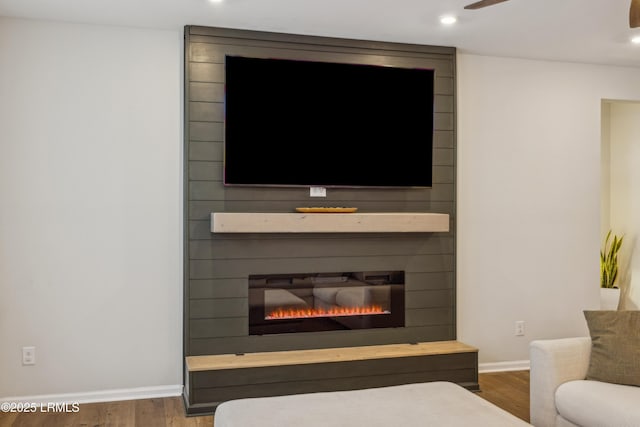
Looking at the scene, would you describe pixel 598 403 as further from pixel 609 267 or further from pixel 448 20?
pixel 609 267

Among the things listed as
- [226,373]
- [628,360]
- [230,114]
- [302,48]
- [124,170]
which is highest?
[302,48]

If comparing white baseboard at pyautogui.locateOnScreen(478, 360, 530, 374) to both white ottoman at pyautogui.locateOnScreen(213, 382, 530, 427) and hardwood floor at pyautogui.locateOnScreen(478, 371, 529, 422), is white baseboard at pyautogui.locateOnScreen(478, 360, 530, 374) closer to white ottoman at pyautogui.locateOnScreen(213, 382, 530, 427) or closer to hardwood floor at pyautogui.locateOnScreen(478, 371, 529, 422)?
hardwood floor at pyautogui.locateOnScreen(478, 371, 529, 422)

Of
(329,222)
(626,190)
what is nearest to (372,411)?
(329,222)

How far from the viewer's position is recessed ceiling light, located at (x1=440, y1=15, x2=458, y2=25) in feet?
13.7

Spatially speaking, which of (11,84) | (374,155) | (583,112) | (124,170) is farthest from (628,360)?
(11,84)

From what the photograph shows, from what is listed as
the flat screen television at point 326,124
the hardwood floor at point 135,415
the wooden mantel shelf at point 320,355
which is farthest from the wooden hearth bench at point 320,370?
the flat screen television at point 326,124

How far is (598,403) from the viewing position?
9.84 ft

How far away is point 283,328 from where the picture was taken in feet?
15.1

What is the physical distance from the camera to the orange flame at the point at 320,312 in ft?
15.2

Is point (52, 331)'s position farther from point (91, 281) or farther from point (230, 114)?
point (230, 114)

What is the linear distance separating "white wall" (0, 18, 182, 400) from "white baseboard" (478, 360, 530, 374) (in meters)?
2.36

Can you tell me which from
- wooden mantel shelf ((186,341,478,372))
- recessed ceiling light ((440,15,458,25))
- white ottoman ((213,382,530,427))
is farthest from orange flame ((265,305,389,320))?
recessed ceiling light ((440,15,458,25))

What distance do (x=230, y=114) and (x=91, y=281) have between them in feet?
4.78

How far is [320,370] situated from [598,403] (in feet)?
5.98
